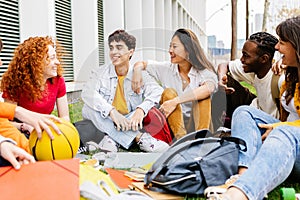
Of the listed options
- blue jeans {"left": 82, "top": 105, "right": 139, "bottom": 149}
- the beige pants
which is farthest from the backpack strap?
blue jeans {"left": 82, "top": 105, "right": 139, "bottom": 149}

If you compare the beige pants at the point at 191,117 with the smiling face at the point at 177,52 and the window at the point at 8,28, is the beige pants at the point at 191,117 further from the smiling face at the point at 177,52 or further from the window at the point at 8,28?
the window at the point at 8,28

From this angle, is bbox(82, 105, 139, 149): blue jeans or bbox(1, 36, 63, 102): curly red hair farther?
bbox(82, 105, 139, 149): blue jeans

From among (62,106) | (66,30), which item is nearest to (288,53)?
(62,106)

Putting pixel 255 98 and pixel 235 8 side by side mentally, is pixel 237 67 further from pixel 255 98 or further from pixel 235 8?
pixel 235 8

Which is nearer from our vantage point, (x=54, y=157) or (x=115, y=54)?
(x=54, y=157)

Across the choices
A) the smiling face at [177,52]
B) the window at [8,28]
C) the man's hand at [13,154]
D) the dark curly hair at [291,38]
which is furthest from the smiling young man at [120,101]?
the window at [8,28]

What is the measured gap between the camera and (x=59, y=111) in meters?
3.46

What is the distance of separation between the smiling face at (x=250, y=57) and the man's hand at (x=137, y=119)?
94 cm

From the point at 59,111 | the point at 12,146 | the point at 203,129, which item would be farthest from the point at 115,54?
the point at 12,146

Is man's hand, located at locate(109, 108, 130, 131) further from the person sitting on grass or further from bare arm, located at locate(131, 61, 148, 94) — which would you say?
the person sitting on grass

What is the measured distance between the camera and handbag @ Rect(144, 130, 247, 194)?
2260 mm

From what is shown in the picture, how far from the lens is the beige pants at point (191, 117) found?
3064 millimetres

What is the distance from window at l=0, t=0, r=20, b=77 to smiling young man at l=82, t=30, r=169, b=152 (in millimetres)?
2916

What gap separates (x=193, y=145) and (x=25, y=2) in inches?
176
